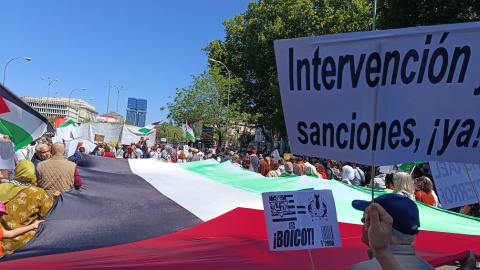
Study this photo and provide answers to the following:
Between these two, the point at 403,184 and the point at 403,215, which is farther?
the point at 403,184

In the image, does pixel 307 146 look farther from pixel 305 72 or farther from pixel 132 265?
pixel 132 265

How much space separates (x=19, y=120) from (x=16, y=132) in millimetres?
250

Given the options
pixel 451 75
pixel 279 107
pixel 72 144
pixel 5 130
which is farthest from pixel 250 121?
pixel 451 75

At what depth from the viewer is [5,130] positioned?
648 cm

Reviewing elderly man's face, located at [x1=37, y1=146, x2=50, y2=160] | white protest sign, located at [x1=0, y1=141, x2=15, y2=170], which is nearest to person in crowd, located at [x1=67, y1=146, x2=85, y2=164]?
elderly man's face, located at [x1=37, y1=146, x2=50, y2=160]

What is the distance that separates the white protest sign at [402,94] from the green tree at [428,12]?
69.9 feet

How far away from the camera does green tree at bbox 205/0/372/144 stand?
1677 inches

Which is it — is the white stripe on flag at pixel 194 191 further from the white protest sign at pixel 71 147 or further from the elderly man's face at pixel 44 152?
the white protest sign at pixel 71 147

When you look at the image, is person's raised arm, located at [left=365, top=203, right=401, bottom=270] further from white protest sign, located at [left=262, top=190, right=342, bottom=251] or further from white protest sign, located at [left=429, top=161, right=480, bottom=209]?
white protest sign, located at [left=429, top=161, right=480, bottom=209]

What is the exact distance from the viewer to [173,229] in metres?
5.88

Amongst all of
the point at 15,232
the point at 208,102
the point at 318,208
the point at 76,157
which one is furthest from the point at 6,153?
the point at 208,102

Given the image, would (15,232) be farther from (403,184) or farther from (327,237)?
(403,184)

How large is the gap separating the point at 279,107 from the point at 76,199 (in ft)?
125

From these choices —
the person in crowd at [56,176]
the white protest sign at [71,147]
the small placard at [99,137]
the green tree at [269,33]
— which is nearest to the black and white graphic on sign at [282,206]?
the person in crowd at [56,176]
